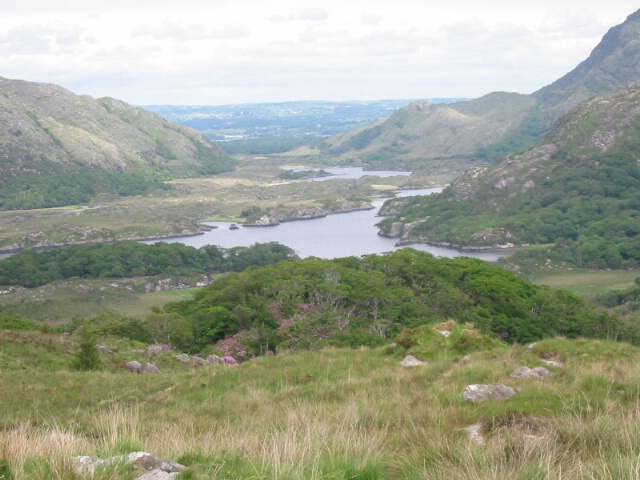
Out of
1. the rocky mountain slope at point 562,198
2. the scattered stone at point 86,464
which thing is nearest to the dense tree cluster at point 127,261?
the rocky mountain slope at point 562,198

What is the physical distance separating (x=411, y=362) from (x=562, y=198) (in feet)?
477

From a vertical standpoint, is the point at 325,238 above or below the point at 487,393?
below

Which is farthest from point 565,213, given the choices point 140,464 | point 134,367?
point 140,464

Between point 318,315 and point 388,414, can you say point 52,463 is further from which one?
point 318,315

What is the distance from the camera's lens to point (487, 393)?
12.8 m

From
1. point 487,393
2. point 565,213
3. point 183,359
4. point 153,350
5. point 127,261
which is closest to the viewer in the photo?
point 487,393

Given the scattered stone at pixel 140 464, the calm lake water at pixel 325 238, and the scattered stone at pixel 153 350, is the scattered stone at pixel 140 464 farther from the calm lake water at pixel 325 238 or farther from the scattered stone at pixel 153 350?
the calm lake water at pixel 325 238

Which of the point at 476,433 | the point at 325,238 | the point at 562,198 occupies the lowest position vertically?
the point at 325,238

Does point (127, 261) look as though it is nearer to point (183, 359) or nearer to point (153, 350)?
point (153, 350)

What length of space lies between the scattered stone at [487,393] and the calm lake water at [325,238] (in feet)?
363

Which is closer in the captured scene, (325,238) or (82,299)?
(82,299)

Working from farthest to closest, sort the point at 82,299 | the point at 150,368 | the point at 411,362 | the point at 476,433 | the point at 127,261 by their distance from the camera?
the point at 127,261, the point at 82,299, the point at 150,368, the point at 411,362, the point at 476,433

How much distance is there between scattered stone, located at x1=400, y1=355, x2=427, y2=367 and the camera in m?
19.2

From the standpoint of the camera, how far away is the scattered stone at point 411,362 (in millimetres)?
19184
